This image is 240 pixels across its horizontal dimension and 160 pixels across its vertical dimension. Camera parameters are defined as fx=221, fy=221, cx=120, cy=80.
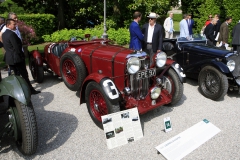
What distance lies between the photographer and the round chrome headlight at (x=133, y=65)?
10.8ft

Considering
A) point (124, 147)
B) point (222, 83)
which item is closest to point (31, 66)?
point (124, 147)

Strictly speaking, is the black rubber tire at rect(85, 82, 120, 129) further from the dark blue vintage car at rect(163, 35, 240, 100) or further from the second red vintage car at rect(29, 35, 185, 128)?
the dark blue vintage car at rect(163, 35, 240, 100)

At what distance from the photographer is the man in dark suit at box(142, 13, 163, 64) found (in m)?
5.27

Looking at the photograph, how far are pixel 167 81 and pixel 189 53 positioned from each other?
5.75ft

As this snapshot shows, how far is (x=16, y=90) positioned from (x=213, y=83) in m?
3.81

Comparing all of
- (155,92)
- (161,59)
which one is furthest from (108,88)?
(161,59)

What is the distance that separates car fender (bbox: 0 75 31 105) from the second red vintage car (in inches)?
40.3

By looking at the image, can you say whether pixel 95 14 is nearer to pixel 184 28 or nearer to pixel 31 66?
pixel 184 28

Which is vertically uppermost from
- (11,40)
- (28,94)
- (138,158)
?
(11,40)

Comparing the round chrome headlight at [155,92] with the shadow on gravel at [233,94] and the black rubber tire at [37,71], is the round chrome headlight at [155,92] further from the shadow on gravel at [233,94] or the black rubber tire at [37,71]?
the black rubber tire at [37,71]

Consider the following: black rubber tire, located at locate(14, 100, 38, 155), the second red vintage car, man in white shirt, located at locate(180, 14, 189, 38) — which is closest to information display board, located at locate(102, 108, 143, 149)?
the second red vintage car

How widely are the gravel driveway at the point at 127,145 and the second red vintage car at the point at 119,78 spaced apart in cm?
31

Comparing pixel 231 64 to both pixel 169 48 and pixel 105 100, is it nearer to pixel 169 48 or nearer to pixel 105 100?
pixel 169 48

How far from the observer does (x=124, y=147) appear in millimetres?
2984
